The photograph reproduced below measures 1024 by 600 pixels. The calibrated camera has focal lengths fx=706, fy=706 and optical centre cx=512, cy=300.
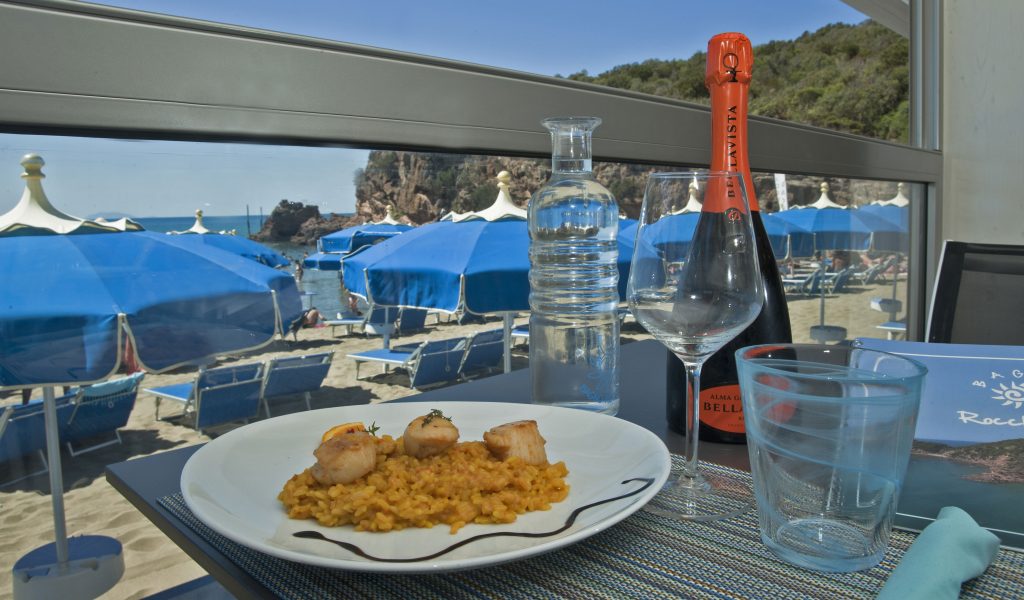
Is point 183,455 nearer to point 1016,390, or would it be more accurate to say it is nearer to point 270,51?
point 270,51

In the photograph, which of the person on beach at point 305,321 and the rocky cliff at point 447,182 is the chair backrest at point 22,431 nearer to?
the person on beach at point 305,321

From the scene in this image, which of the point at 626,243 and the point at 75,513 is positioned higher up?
the point at 626,243

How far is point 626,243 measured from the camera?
362 cm

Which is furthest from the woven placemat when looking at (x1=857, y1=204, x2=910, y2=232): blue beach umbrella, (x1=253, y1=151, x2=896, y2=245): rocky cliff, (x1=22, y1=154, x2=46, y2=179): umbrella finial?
(x1=857, y1=204, x2=910, y2=232): blue beach umbrella

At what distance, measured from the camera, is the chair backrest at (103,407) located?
1.27 meters

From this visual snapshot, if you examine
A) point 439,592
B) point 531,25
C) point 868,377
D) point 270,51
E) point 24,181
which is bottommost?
point 439,592

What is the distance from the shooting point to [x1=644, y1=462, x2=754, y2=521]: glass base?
1.64ft

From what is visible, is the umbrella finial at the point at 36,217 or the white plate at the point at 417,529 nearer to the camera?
the white plate at the point at 417,529

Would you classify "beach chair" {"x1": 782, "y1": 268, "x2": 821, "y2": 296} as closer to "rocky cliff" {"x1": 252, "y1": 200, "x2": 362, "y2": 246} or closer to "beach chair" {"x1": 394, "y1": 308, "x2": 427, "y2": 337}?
"beach chair" {"x1": 394, "y1": 308, "x2": 427, "y2": 337}

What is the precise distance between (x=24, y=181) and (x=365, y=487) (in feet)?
2.36

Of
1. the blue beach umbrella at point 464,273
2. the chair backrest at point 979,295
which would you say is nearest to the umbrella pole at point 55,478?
the chair backrest at point 979,295

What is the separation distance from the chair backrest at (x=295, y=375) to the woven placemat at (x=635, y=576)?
130 cm

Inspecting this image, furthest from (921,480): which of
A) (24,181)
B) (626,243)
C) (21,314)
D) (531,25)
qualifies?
(626,243)

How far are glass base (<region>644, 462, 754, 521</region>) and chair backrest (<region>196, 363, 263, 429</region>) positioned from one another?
1205 millimetres
